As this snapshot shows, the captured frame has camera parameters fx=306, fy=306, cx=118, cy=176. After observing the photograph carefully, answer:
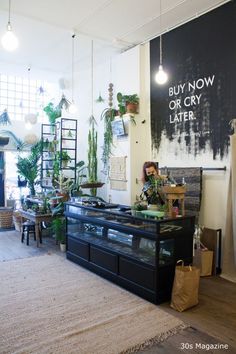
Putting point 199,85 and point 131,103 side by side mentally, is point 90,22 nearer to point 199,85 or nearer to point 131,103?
point 131,103

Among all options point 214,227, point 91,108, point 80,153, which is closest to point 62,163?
point 80,153

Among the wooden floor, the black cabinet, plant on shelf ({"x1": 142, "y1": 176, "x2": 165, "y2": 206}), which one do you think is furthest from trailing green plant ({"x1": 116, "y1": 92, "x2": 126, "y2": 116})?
the wooden floor

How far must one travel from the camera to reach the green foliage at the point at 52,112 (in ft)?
26.8

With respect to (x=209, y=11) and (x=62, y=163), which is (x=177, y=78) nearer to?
(x=209, y=11)

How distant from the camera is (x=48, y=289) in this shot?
3738 millimetres

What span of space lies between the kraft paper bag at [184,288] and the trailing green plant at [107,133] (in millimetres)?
3584

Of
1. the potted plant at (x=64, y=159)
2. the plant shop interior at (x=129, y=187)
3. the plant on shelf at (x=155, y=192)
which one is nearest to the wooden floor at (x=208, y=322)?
the plant shop interior at (x=129, y=187)

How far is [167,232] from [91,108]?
4557 mm

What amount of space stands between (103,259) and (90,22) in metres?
3.70

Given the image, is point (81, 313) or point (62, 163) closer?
point (81, 313)

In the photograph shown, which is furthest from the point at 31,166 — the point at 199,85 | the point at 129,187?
the point at 199,85

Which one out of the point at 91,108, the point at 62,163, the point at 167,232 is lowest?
the point at 167,232

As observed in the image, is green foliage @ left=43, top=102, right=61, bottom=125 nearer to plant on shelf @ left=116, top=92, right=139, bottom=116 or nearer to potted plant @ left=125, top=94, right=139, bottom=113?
plant on shelf @ left=116, top=92, right=139, bottom=116

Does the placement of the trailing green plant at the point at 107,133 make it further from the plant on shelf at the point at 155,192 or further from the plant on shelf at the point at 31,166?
the plant on shelf at the point at 155,192
